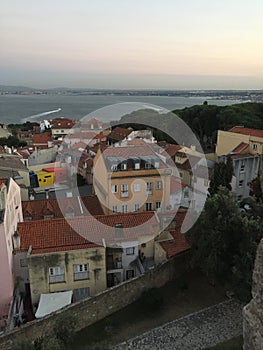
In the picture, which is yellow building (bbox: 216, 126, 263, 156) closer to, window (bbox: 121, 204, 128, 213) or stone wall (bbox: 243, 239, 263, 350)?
window (bbox: 121, 204, 128, 213)

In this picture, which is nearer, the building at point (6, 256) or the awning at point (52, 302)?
the awning at point (52, 302)

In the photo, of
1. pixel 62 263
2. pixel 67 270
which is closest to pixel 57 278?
pixel 67 270

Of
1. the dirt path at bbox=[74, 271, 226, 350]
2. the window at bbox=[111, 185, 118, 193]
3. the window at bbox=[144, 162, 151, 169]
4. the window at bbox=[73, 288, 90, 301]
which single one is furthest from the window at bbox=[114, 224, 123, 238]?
the window at bbox=[144, 162, 151, 169]

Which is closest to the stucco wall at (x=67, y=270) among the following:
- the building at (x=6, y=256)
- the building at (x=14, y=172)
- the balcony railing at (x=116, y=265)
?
the building at (x=6, y=256)

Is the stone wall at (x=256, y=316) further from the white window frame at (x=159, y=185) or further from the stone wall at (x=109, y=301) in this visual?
the white window frame at (x=159, y=185)

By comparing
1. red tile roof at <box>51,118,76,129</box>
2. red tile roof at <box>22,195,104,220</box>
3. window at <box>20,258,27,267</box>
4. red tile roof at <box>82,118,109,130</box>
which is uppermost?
red tile roof at <box>82,118,109,130</box>

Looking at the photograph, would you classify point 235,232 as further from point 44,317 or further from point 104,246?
point 44,317

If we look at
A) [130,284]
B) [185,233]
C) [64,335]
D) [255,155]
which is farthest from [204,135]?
[64,335]
